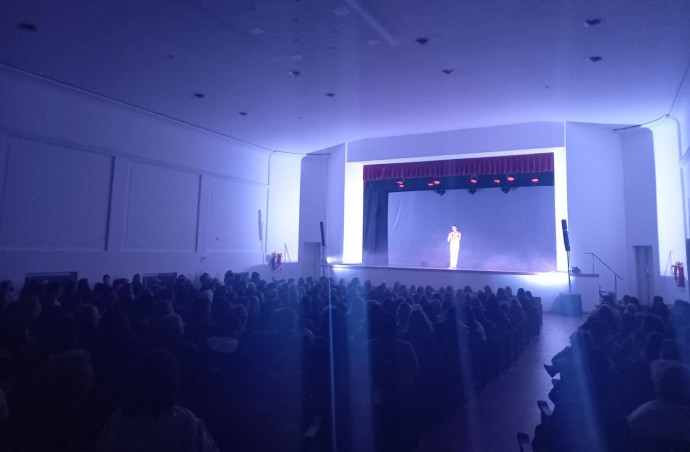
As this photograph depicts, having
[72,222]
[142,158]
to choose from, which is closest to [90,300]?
[72,222]

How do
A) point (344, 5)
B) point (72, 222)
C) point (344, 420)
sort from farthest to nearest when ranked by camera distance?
point (72, 222) < point (344, 5) < point (344, 420)

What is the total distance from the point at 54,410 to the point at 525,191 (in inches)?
637

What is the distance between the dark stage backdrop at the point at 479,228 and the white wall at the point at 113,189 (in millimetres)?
5652

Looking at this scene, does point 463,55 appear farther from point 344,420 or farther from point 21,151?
point 21,151

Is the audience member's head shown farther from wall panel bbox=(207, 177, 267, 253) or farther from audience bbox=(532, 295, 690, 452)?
wall panel bbox=(207, 177, 267, 253)

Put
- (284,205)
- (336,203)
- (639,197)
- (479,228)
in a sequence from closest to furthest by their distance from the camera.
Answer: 1. (639,197)
2. (479,228)
3. (336,203)
4. (284,205)

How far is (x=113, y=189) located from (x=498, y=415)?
10.8 m

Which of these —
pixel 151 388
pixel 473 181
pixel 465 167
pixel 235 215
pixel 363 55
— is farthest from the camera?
pixel 473 181

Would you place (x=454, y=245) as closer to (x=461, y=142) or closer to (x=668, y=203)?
(x=461, y=142)

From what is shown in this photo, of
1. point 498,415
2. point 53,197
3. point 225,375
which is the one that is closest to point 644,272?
point 498,415

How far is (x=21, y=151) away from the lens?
9984 mm

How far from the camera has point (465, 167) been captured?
15805 millimetres

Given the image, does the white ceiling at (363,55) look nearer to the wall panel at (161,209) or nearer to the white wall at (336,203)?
the wall panel at (161,209)

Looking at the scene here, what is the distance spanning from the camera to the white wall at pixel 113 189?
32.8 ft
